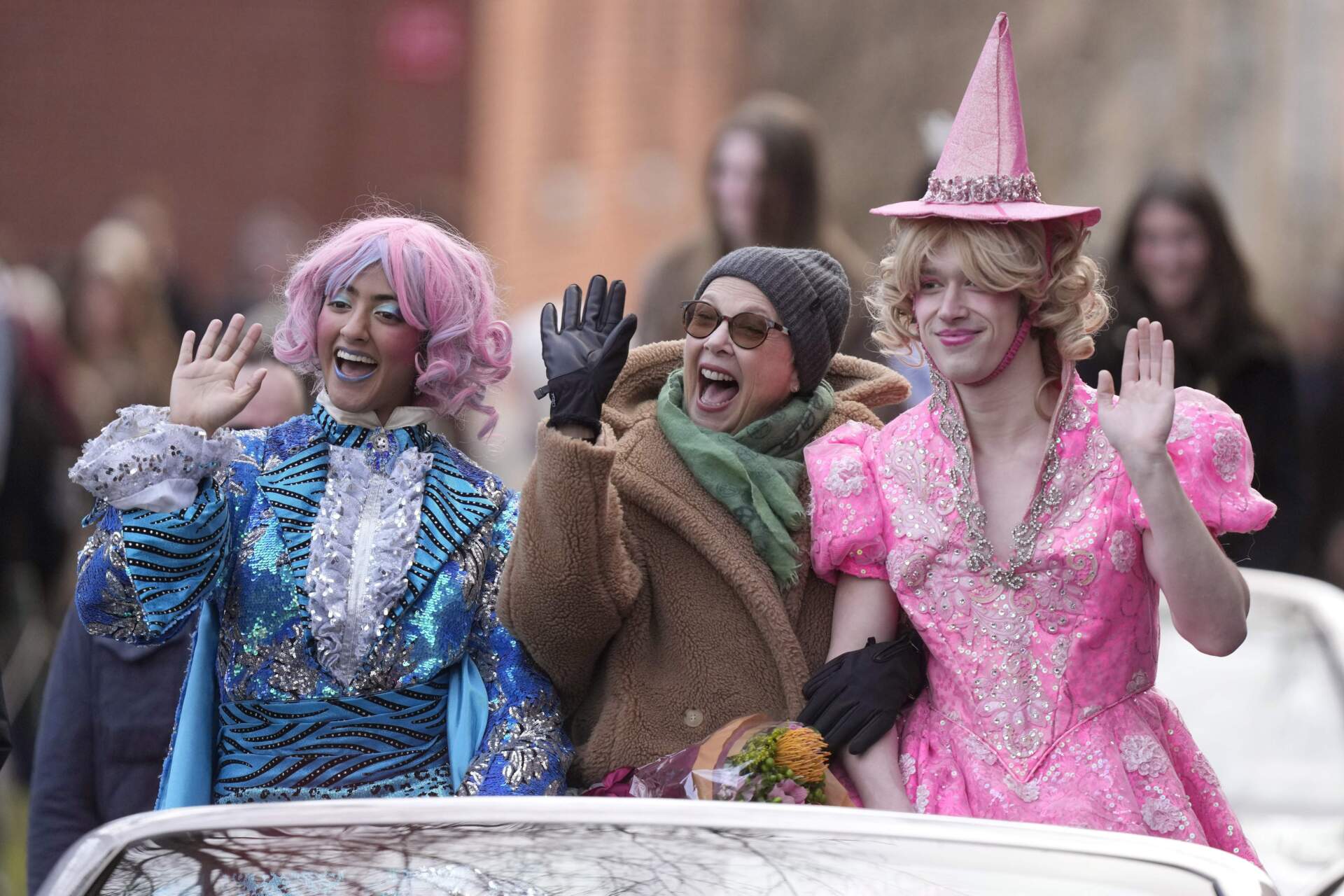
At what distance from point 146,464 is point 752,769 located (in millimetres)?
1113

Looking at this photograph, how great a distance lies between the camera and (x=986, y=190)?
3.64 m

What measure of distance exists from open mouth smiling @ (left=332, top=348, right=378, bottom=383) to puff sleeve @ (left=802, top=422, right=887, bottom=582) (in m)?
0.83

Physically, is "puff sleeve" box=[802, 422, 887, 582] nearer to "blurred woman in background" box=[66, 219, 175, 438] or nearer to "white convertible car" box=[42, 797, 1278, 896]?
"white convertible car" box=[42, 797, 1278, 896]

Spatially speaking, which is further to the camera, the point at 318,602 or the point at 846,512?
the point at 846,512

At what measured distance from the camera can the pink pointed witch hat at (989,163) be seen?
3627 mm

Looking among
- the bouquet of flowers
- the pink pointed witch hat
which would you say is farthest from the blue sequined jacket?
the pink pointed witch hat

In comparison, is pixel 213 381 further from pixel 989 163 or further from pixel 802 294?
pixel 989 163

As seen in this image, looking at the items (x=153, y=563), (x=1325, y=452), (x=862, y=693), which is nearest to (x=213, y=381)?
(x=153, y=563)

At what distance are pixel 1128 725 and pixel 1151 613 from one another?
0.66 feet

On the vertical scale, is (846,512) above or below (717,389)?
below

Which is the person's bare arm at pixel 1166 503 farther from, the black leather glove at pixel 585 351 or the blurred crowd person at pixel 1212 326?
the blurred crowd person at pixel 1212 326

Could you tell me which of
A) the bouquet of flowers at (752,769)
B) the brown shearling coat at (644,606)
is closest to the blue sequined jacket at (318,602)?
the brown shearling coat at (644,606)

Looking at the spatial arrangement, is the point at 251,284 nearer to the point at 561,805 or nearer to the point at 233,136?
the point at 233,136

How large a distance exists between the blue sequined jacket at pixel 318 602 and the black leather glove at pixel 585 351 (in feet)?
0.97
